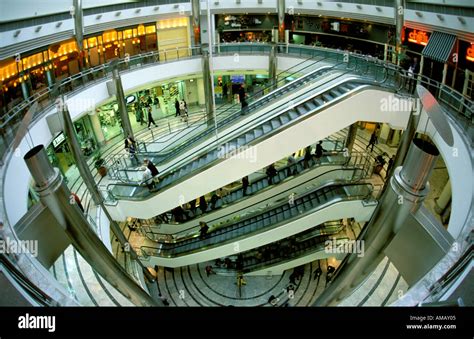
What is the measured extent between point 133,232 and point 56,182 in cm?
932

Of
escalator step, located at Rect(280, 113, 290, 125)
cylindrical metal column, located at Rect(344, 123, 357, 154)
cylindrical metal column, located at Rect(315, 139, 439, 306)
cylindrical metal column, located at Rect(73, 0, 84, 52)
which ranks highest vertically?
cylindrical metal column, located at Rect(73, 0, 84, 52)

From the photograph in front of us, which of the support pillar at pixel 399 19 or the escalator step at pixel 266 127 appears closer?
the escalator step at pixel 266 127

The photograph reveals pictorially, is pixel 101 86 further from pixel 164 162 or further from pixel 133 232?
pixel 133 232

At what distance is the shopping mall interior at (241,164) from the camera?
5977mm

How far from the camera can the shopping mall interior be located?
5977mm

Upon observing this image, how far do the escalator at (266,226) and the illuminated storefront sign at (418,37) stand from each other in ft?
26.7

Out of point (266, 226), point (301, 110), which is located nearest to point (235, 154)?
point (301, 110)

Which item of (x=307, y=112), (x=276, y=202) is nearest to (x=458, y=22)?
(x=307, y=112)

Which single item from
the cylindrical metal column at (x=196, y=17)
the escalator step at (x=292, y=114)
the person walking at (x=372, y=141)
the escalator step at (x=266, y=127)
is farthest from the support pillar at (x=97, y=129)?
the person walking at (x=372, y=141)

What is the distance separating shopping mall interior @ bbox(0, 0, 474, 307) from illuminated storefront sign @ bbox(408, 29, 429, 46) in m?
0.20

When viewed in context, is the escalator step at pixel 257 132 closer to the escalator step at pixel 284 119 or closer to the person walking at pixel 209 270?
the escalator step at pixel 284 119

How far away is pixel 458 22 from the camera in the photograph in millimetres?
12719
